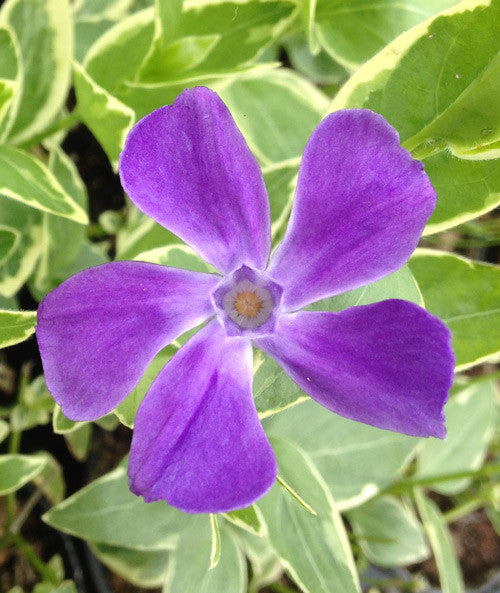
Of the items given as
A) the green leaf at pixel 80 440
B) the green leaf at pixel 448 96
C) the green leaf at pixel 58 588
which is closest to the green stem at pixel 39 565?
the green leaf at pixel 58 588

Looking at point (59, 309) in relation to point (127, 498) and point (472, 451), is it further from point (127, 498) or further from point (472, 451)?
point (472, 451)

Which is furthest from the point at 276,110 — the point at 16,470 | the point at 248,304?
the point at 16,470

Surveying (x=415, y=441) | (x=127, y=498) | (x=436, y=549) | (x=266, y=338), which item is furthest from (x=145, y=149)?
(x=436, y=549)

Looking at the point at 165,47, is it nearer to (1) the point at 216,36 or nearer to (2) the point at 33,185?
(1) the point at 216,36

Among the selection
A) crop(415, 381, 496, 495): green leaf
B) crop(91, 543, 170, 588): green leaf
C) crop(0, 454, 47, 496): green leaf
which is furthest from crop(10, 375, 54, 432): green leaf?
crop(415, 381, 496, 495): green leaf

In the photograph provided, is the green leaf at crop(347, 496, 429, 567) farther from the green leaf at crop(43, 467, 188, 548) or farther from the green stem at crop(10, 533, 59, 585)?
the green stem at crop(10, 533, 59, 585)
